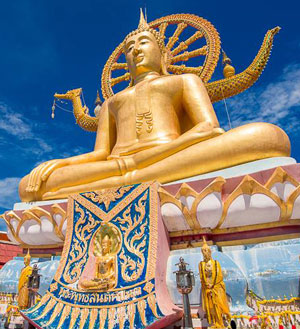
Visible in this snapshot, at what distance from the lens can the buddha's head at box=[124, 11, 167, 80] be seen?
6504 millimetres

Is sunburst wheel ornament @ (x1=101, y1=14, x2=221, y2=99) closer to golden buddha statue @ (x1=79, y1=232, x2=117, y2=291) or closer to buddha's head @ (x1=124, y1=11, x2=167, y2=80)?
buddha's head @ (x1=124, y1=11, x2=167, y2=80)

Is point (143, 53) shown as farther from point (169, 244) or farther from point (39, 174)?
point (169, 244)

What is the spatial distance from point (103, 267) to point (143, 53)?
4.70 m

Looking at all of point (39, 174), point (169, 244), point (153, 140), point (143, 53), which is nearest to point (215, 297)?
point (169, 244)

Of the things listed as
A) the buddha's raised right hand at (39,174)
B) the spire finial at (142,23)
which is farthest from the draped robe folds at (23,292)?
the spire finial at (142,23)

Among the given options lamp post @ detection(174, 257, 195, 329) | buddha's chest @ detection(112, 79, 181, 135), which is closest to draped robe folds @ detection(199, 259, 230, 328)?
lamp post @ detection(174, 257, 195, 329)

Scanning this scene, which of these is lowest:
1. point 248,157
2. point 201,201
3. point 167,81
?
point 201,201

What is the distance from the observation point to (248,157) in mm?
4086

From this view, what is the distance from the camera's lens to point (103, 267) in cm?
356

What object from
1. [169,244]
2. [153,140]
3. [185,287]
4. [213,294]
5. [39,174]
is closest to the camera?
[185,287]

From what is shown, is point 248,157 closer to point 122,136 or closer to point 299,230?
point 299,230

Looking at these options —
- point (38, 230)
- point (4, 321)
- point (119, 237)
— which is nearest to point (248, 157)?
point (119, 237)

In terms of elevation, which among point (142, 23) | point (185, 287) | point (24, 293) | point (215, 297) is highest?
point (142, 23)

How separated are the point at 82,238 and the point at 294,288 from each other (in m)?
2.57
